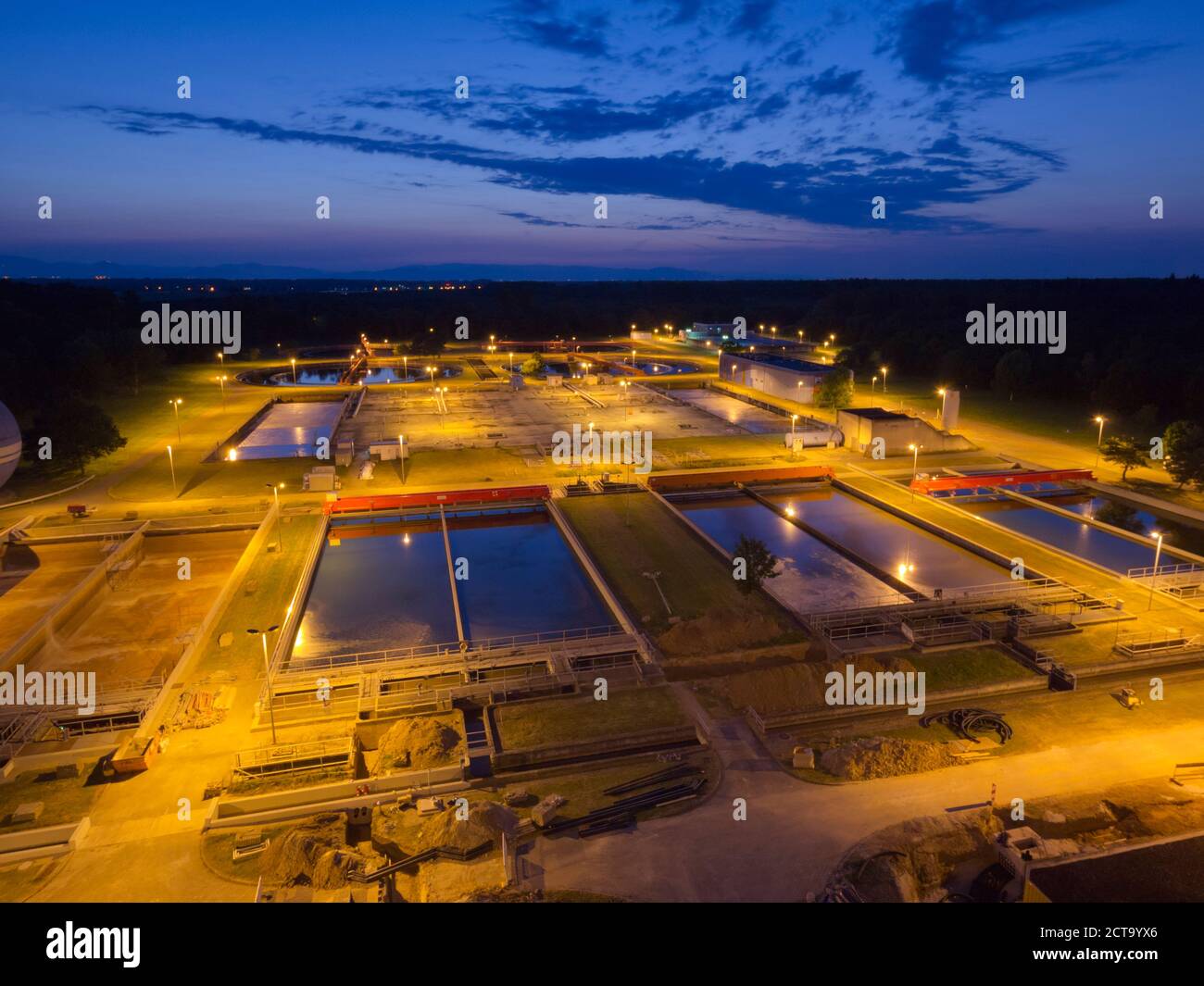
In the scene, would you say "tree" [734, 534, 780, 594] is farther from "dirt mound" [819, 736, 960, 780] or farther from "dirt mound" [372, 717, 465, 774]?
"dirt mound" [372, 717, 465, 774]

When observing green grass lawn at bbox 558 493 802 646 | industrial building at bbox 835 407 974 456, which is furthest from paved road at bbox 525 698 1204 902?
industrial building at bbox 835 407 974 456

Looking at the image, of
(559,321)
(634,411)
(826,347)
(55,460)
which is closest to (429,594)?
(55,460)

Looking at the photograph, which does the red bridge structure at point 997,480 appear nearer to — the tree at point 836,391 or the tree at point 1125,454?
the tree at point 1125,454

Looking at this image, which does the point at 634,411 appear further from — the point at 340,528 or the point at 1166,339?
the point at 1166,339

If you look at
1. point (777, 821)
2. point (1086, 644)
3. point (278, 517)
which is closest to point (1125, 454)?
point (1086, 644)

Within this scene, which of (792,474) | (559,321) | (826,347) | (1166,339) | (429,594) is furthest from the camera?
(559,321)

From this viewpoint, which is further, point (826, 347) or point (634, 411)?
point (826, 347)
